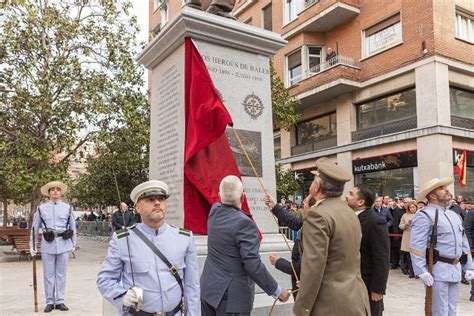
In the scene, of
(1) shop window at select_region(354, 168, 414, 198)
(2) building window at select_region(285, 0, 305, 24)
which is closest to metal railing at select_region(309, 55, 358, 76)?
(2) building window at select_region(285, 0, 305, 24)

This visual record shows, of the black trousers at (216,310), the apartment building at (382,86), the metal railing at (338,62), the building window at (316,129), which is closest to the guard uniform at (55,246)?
the black trousers at (216,310)

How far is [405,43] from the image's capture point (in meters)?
19.7

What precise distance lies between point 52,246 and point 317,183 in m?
6.01

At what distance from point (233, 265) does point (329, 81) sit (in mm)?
18836

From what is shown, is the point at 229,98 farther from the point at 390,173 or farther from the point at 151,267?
the point at 390,173

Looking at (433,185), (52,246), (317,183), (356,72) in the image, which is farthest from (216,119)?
(356,72)

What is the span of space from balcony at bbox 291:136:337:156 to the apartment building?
5 cm

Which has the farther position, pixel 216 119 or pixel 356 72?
pixel 356 72

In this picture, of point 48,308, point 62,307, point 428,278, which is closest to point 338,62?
point 62,307

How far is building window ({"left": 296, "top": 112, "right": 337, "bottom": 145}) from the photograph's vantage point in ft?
78.8

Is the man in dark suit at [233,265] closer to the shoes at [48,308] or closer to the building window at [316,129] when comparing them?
the shoes at [48,308]

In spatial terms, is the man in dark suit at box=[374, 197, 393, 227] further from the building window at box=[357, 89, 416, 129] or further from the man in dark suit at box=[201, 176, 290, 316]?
the man in dark suit at box=[201, 176, 290, 316]

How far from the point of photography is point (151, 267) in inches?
124

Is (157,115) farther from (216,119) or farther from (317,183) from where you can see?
(317,183)
